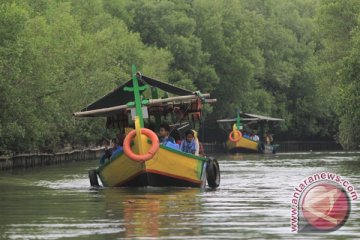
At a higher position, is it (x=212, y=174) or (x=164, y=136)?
(x=164, y=136)

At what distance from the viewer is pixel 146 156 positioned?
111 feet

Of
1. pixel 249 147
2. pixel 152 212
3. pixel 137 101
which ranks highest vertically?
pixel 137 101

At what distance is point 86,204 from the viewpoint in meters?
28.9

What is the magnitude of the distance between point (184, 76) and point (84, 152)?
27096 mm

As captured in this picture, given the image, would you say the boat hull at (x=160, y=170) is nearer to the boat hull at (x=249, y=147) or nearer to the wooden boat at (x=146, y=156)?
the wooden boat at (x=146, y=156)

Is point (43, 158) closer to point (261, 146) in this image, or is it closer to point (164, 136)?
point (164, 136)

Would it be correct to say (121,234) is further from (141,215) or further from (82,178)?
(82,178)

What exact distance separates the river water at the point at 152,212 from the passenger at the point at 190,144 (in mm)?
1729

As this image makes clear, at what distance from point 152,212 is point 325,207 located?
12.3 ft

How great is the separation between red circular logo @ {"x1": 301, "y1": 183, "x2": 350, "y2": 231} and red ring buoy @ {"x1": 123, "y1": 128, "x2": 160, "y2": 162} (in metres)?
6.36

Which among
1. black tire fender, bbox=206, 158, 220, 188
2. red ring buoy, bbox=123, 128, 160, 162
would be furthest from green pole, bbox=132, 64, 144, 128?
black tire fender, bbox=206, 158, 220, 188

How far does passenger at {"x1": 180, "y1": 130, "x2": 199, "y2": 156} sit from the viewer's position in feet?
122

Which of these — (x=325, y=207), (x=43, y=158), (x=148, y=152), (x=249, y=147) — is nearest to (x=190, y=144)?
(x=148, y=152)

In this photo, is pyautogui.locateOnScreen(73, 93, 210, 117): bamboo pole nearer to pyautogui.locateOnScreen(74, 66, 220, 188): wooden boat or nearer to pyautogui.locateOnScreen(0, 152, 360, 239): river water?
pyautogui.locateOnScreen(74, 66, 220, 188): wooden boat
